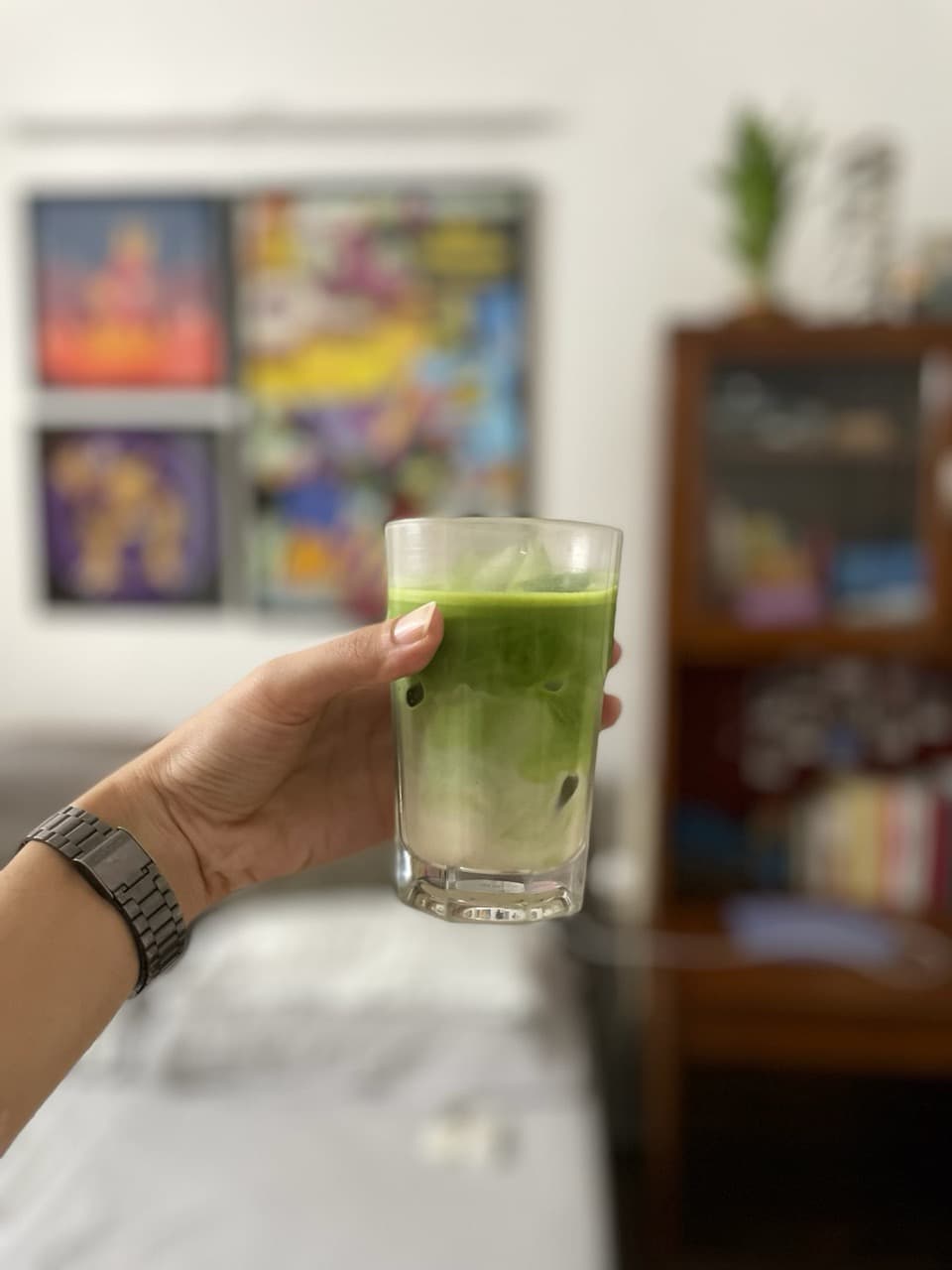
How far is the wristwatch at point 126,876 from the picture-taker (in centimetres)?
57

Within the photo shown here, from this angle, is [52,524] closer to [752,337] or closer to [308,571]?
[308,571]

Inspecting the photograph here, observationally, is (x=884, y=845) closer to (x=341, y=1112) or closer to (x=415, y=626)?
(x=341, y=1112)

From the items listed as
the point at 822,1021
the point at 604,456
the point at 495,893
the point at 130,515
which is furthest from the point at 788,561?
the point at 495,893

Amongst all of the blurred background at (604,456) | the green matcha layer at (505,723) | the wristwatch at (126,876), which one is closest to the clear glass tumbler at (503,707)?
the green matcha layer at (505,723)

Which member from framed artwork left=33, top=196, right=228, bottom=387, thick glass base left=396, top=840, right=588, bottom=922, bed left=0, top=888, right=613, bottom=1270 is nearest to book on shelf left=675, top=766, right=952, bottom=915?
bed left=0, top=888, right=613, bottom=1270

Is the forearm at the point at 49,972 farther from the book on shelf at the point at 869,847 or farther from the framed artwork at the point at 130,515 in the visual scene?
the framed artwork at the point at 130,515

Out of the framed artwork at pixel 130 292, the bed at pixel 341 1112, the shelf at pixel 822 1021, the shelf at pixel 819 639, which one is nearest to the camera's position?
the bed at pixel 341 1112

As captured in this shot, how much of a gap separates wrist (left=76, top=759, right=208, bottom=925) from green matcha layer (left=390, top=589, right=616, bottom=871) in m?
0.15

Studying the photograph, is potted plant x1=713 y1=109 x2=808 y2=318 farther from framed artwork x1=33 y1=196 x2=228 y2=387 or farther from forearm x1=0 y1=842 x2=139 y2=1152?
forearm x1=0 y1=842 x2=139 y2=1152

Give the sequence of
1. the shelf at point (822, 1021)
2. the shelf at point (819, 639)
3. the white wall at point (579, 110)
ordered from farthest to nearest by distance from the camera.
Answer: the white wall at point (579, 110) → the shelf at point (819, 639) → the shelf at point (822, 1021)

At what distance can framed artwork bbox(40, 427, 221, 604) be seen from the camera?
2.56 metres

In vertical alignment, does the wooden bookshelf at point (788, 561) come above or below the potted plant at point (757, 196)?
below

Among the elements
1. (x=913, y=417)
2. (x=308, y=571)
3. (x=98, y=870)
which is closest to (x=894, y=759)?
(x=913, y=417)

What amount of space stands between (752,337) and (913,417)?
0.38 metres
